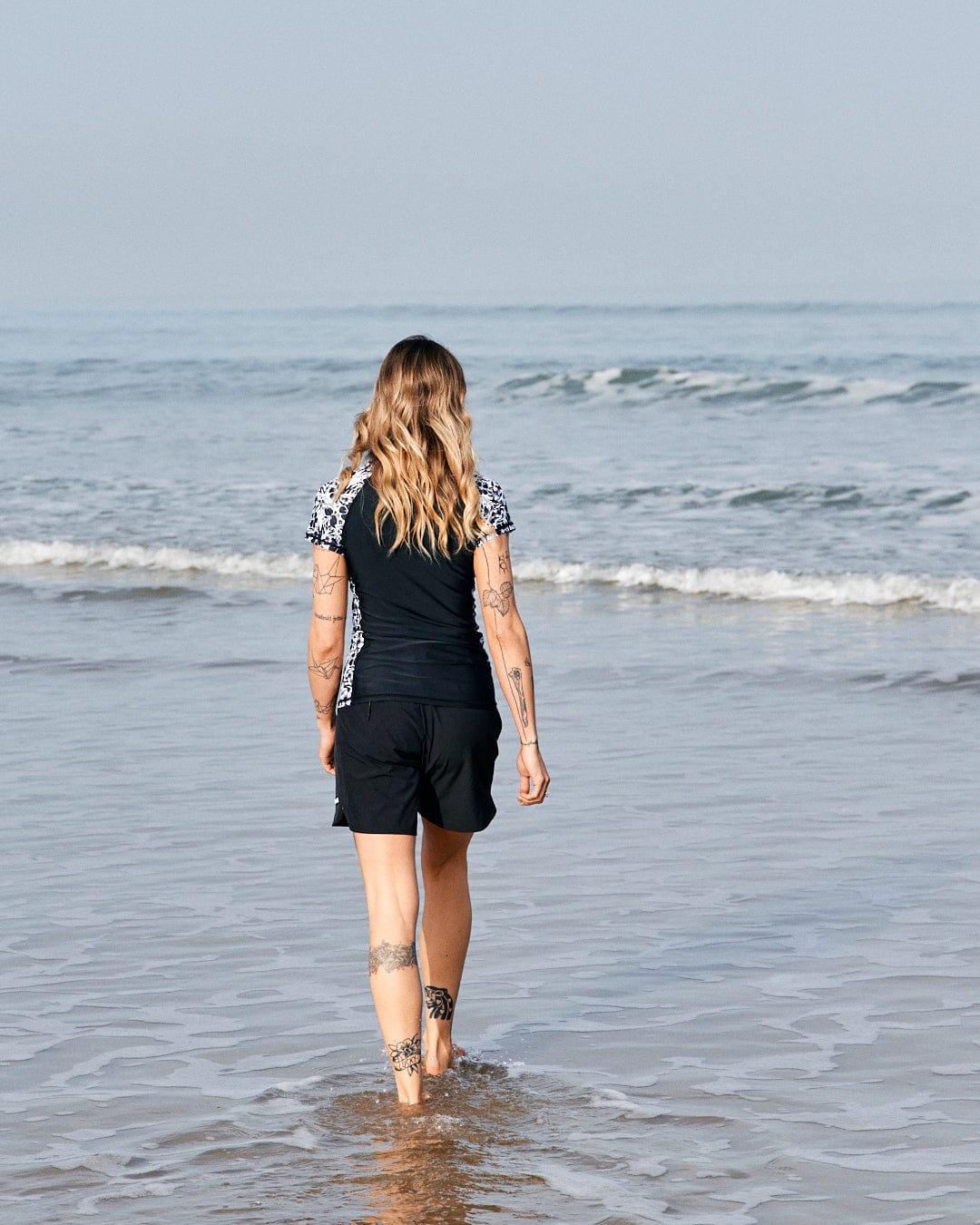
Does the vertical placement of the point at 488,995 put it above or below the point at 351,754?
below

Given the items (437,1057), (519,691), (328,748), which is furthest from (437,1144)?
(519,691)

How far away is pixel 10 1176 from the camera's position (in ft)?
13.3

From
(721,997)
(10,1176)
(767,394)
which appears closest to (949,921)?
(721,997)

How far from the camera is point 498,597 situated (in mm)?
4281

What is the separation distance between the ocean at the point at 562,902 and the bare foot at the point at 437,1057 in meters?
0.11

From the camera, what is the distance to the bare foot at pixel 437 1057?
4637 millimetres

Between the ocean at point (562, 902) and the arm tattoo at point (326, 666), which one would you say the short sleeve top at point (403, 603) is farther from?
the ocean at point (562, 902)

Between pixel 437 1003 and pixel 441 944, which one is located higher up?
pixel 441 944

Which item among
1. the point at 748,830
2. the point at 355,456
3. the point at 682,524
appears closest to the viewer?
the point at 355,456

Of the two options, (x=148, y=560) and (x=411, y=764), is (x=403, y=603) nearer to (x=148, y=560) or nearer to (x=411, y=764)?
(x=411, y=764)

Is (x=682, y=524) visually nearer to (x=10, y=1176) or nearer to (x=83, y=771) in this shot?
(x=83, y=771)

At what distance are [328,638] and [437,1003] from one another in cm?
111

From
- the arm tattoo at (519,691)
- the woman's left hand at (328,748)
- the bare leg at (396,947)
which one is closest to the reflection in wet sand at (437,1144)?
the bare leg at (396,947)

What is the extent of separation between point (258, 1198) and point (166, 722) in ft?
18.8
